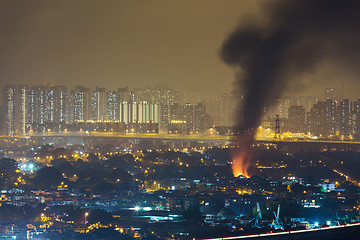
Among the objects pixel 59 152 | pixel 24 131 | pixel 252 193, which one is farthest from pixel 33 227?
pixel 24 131

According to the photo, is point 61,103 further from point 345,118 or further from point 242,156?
point 242,156

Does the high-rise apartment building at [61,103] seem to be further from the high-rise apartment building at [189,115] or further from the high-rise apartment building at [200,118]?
the high-rise apartment building at [200,118]

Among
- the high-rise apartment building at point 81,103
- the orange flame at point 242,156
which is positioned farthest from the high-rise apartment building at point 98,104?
the orange flame at point 242,156

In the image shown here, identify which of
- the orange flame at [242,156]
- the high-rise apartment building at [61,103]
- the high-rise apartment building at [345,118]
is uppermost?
the high-rise apartment building at [61,103]

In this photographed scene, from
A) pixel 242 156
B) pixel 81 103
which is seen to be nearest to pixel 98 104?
pixel 81 103

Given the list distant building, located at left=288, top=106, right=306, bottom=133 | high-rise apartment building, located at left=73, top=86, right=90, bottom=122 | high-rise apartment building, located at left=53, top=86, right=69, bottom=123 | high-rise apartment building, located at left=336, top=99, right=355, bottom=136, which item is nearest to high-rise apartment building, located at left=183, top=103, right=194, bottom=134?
distant building, located at left=288, top=106, right=306, bottom=133

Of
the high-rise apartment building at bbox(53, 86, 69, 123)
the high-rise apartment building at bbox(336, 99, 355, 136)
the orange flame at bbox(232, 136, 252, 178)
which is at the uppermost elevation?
the high-rise apartment building at bbox(53, 86, 69, 123)

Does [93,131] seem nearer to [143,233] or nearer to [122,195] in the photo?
[122,195]

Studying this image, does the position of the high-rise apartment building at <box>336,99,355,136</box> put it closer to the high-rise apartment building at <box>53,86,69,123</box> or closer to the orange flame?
the high-rise apartment building at <box>53,86,69,123</box>
